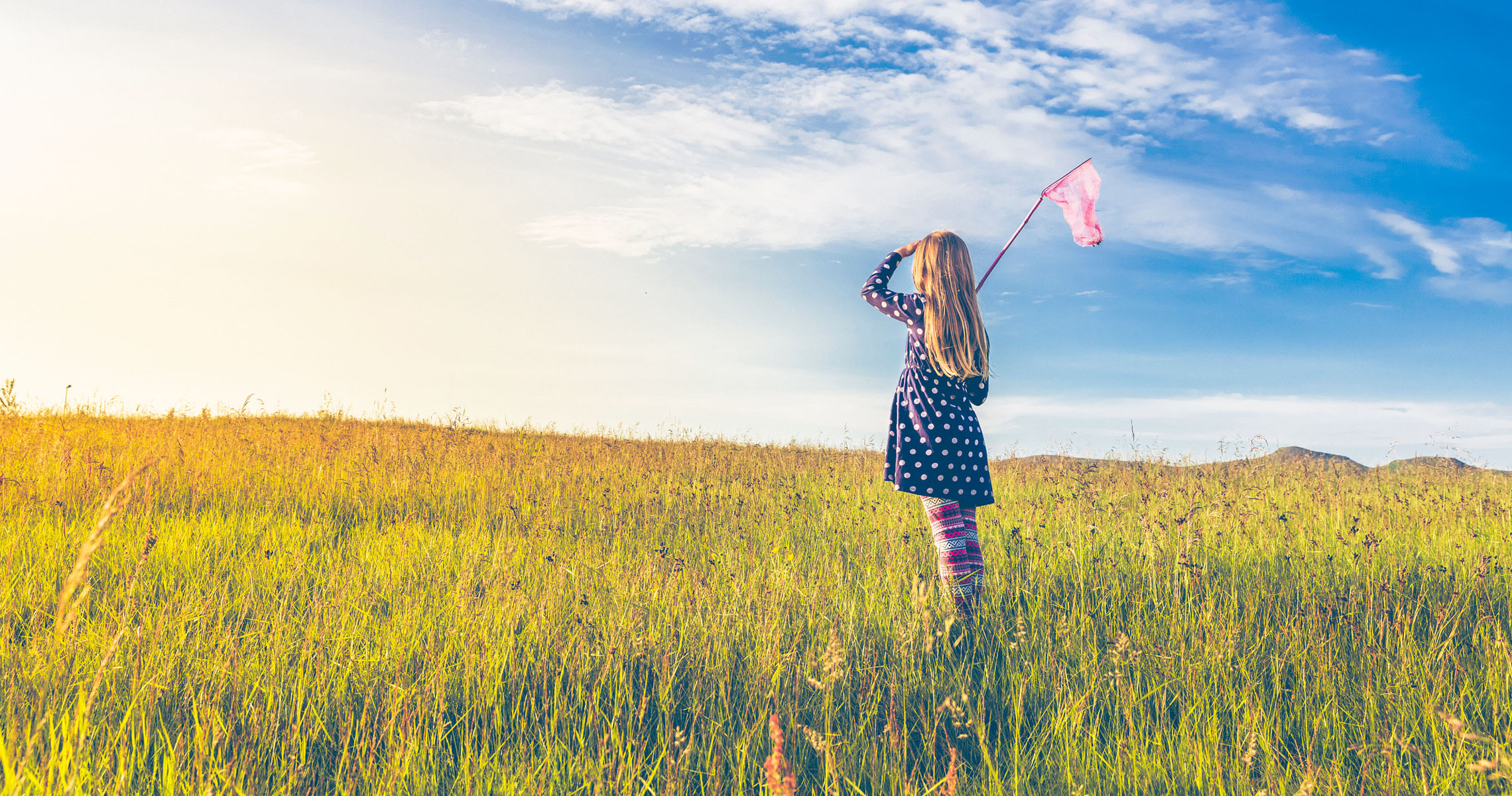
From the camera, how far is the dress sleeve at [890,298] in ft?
14.0

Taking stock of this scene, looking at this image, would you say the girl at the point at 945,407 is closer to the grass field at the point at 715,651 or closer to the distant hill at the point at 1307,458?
the grass field at the point at 715,651

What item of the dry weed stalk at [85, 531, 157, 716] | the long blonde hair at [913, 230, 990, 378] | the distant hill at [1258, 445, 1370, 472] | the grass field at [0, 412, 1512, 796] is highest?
the long blonde hair at [913, 230, 990, 378]

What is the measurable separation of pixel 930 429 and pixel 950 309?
0.67 metres

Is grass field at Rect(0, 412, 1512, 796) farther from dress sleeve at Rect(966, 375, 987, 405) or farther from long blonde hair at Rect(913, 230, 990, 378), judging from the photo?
long blonde hair at Rect(913, 230, 990, 378)

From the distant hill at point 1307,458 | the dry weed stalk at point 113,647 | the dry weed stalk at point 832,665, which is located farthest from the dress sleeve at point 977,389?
the distant hill at point 1307,458

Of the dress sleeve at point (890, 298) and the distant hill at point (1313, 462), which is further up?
the dress sleeve at point (890, 298)

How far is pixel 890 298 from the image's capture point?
4383mm

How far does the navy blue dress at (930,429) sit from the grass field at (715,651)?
0.58 metres

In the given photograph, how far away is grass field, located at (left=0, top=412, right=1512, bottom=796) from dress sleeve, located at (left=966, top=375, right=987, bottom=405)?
101cm

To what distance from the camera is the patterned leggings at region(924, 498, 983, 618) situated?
383 cm

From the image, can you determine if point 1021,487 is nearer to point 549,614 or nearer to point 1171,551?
point 1171,551

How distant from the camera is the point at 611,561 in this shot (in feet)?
13.5

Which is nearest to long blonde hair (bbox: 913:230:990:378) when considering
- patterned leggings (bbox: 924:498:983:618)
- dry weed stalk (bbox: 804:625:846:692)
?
patterned leggings (bbox: 924:498:983:618)

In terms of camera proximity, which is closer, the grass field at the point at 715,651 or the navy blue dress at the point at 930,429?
the grass field at the point at 715,651
